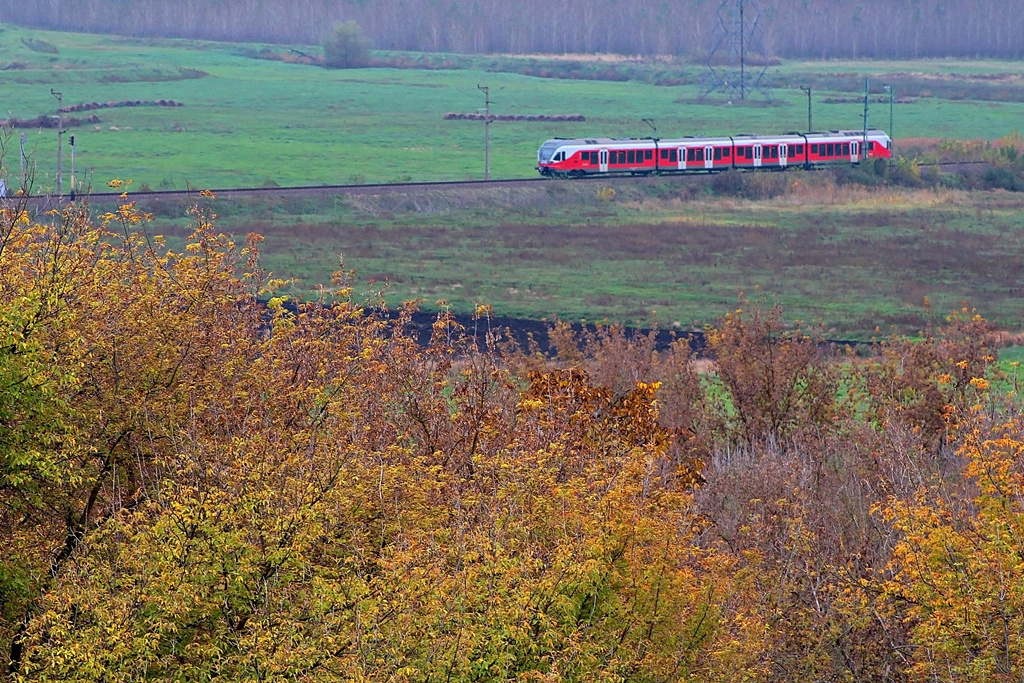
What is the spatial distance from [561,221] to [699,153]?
50.2 ft

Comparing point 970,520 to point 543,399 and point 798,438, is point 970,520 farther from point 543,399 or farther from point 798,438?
point 798,438

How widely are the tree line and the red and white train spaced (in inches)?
2894

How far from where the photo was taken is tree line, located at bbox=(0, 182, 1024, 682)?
620 inches

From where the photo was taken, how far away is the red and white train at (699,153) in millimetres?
99688

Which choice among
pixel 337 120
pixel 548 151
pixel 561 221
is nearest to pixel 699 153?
pixel 548 151

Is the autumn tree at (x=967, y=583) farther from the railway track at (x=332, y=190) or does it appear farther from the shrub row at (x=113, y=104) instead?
the shrub row at (x=113, y=104)

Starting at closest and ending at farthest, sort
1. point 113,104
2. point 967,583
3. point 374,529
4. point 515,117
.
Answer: point 967,583 → point 374,529 → point 113,104 → point 515,117

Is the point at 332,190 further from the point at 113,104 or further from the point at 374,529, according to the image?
the point at 374,529

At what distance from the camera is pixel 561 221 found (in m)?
92.1

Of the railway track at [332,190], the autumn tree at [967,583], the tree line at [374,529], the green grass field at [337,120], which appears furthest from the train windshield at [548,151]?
the autumn tree at [967,583]

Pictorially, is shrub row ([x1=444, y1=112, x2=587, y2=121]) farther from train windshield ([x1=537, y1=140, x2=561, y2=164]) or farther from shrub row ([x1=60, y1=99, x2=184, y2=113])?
train windshield ([x1=537, y1=140, x2=561, y2=164])

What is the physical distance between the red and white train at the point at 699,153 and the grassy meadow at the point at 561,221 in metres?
1.36

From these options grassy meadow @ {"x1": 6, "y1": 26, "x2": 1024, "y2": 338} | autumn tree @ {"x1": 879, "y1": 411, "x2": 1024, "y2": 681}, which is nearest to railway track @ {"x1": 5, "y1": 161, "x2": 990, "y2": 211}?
grassy meadow @ {"x1": 6, "y1": 26, "x2": 1024, "y2": 338}

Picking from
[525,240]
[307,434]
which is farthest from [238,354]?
[525,240]
